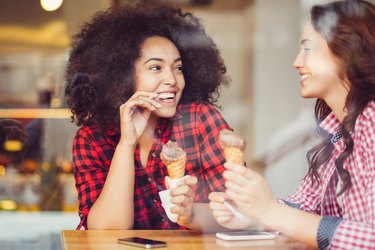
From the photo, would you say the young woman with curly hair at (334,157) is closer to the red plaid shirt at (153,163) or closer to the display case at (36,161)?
the red plaid shirt at (153,163)

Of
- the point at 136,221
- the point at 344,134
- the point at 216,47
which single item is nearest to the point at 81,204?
the point at 136,221

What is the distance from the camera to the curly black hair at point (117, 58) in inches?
106

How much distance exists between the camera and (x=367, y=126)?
2.07m

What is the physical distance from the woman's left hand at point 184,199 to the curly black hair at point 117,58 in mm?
475

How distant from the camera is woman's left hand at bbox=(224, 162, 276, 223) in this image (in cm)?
188

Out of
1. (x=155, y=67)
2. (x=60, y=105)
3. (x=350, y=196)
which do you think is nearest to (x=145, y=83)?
(x=155, y=67)

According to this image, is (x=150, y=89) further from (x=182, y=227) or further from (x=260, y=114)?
(x=260, y=114)

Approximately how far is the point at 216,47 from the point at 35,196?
0.95m

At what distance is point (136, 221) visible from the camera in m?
2.62

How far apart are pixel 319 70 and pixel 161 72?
58 centimetres

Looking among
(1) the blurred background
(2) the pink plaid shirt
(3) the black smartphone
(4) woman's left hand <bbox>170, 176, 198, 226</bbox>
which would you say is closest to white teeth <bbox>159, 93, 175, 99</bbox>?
(1) the blurred background

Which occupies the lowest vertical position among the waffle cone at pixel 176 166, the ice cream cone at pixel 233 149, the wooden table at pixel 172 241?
the wooden table at pixel 172 241

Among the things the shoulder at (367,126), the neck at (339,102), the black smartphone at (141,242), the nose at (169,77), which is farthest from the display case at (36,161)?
the shoulder at (367,126)

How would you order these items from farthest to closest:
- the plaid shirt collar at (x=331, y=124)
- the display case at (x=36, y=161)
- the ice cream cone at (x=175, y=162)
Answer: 1. the display case at (x=36, y=161)
2. the plaid shirt collar at (x=331, y=124)
3. the ice cream cone at (x=175, y=162)
